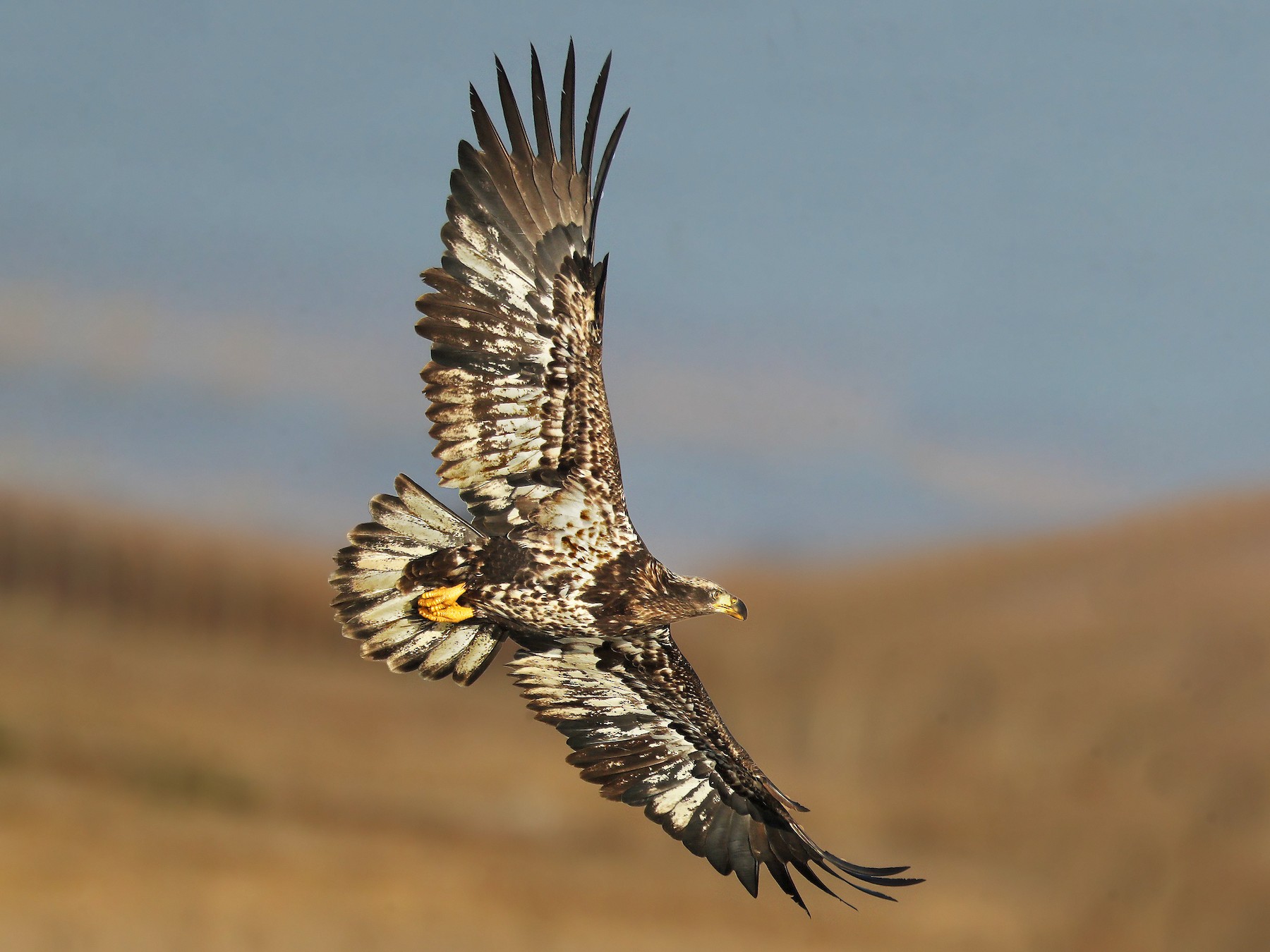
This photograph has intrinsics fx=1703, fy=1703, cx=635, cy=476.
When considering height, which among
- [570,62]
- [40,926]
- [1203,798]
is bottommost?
[40,926]

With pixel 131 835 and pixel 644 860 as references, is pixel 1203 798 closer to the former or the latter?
pixel 644 860

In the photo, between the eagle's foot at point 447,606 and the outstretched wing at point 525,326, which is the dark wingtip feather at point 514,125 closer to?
the outstretched wing at point 525,326

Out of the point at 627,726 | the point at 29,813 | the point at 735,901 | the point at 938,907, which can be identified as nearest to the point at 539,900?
the point at 735,901

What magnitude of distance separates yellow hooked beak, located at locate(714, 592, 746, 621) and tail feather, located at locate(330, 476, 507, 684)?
6.39 feet

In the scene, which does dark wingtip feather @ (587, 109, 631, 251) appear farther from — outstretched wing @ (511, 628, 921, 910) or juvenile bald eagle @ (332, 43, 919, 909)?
outstretched wing @ (511, 628, 921, 910)

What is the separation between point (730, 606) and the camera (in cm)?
1280

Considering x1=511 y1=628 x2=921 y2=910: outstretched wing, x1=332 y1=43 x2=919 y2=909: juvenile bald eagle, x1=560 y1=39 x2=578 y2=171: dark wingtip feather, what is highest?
x1=560 y1=39 x2=578 y2=171: dark wingtip feather

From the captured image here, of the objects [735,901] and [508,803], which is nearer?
[735,901]

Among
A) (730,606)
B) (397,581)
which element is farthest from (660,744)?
(397,581)

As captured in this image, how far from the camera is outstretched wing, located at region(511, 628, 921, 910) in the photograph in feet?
46.2

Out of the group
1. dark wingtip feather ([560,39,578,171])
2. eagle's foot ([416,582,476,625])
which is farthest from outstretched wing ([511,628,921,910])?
dark wingtip feather ([560,39,578,171])

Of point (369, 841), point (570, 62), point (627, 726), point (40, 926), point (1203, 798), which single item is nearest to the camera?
point (570, 62)

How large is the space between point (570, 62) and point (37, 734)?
4733 cm

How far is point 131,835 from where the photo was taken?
54.6 metres
